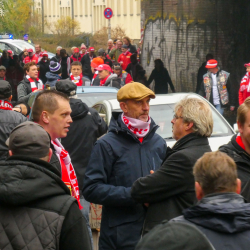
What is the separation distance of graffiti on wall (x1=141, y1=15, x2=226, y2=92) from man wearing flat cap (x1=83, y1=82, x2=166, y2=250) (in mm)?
11826

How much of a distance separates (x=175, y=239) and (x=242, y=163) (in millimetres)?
1849

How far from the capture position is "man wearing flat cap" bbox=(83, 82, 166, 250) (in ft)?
12.9

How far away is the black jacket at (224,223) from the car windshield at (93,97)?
7136 millimetres

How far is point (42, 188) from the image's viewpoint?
2725 millimetres

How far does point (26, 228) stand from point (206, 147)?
Answer: 4.72 ft

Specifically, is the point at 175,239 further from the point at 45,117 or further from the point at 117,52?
the point at 117,52

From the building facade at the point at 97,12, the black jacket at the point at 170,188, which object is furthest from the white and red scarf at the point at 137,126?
the building facade at the point at 97,12

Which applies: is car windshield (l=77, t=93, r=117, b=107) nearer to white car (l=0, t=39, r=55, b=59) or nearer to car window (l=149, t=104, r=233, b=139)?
car window (l=149, t=104, r=233, b=139)

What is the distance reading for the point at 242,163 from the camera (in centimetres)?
362

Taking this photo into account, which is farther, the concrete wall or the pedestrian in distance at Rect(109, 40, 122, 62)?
the pedestrian in distance at Rect(109, 40, 122, 62)

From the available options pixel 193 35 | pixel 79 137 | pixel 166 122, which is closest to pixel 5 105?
pixel 79 137

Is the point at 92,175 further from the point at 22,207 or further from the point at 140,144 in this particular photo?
the point at 22,207

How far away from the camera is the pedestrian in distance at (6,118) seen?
548cm

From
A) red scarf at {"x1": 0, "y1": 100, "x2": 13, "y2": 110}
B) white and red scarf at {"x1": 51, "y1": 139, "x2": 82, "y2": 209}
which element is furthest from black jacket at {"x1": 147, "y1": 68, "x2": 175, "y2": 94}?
white and red scarf at {"x1": 51, "y1": 139, "x2": 82, "y2": 209}
